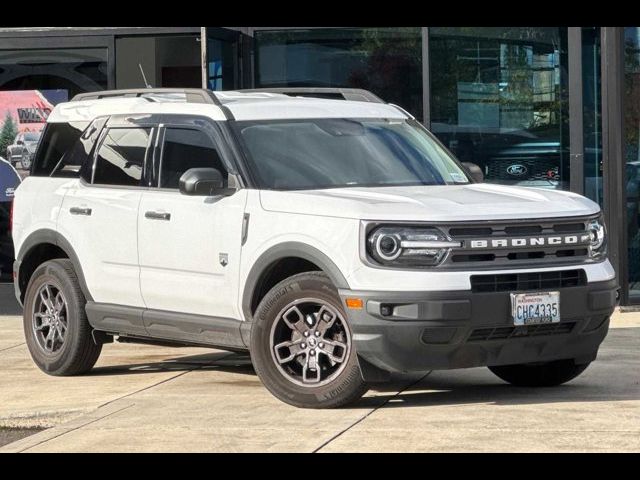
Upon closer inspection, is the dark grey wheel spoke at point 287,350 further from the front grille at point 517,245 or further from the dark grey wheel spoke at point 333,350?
the front grille at point 517,245

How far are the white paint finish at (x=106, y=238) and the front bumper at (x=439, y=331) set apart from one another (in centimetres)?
194

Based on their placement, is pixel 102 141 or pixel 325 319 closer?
pixel 325 319

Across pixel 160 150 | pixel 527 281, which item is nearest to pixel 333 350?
pixel 527 281

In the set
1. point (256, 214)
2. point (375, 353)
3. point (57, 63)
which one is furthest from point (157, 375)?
point (57, 63)

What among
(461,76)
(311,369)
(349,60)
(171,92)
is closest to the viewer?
(311,369)

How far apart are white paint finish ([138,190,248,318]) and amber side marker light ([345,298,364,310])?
973 millimetres

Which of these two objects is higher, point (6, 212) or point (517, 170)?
point (517, 170)

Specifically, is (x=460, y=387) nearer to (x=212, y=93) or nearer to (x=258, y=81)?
(x=212, y=93)

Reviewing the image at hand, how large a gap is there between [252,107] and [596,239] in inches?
89.9

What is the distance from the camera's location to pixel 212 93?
9.59 metres

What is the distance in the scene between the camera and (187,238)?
9.14 metres

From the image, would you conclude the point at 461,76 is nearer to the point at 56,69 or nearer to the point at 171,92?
the point at 56,69

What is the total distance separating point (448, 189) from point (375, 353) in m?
1.41
